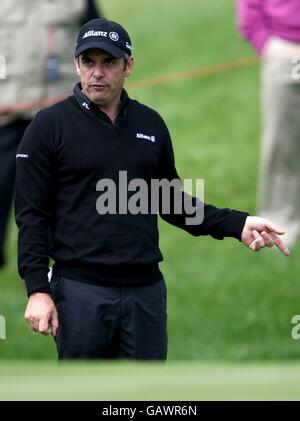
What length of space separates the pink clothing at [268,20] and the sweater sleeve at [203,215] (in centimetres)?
439

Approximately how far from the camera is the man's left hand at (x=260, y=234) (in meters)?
6.55

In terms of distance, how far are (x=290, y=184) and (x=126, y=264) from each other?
558 cm

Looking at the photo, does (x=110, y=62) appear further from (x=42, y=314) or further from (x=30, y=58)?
(x=30, y=58)

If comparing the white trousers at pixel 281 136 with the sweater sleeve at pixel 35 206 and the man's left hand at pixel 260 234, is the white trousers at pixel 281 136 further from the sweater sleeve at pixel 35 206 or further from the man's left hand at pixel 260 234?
the sweater sleeve at pixel 35 206

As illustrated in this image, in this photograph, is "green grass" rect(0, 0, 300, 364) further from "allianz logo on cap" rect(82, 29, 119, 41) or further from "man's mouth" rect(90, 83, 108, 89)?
"allianz logo on cap" rect(82, 29, 119, 41)

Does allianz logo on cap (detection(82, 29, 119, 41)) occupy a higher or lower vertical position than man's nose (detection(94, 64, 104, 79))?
higher

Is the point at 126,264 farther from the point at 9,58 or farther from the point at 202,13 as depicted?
the point at 202,13

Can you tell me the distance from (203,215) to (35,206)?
0.74 metres

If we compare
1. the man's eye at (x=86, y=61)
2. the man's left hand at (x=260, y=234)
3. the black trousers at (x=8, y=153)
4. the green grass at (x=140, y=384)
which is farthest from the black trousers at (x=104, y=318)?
the black trousers at (x=8, y=153)

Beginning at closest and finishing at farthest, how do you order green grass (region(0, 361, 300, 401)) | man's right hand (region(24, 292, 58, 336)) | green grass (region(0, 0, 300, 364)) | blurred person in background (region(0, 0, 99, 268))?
green grass (region(0, 361, 300, 401)) → man's right hand (region(24, 292, 58, 336)) → blurred person in background (region(0, 0, 99, 268)) → green grass (region(0, 0, 300, 364))

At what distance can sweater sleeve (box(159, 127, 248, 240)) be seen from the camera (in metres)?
6.66

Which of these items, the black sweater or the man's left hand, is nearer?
the black sweater

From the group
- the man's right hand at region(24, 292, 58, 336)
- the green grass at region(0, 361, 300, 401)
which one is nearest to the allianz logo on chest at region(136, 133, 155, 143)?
the man's right hand at region(24, 292, 58, 336)
